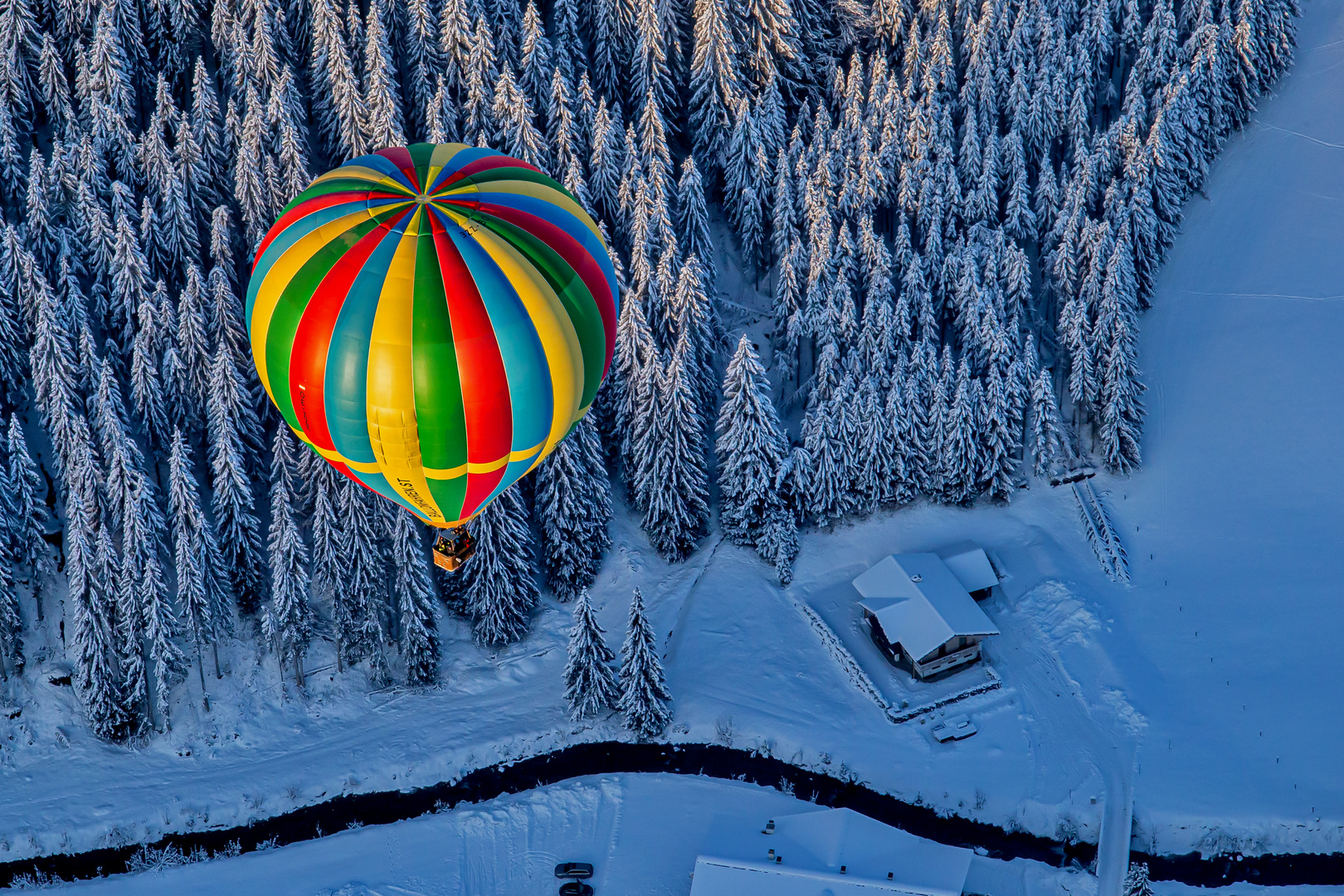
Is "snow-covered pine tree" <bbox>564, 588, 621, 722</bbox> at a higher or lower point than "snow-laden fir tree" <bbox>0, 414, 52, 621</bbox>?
lower

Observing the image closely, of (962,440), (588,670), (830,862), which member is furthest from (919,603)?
(588,670)

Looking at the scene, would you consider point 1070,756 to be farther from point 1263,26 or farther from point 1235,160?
point 1263,26

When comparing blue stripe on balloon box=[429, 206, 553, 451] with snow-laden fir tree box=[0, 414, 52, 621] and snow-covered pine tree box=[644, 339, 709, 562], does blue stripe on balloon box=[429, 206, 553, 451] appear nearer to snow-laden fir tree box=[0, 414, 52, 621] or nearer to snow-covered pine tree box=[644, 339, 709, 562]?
snow-covered pine tree box=[644, 339, 709, 562]

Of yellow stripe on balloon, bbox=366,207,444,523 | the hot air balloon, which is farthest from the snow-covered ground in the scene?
yellow stripe on balloon, bbox=366,207,444,523

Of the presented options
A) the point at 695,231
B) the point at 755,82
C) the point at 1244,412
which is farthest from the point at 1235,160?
the point at 695,231

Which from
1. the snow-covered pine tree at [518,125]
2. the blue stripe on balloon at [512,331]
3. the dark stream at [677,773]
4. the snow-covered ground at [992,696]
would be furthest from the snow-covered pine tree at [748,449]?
the blue stripe on balloon at [512,331]

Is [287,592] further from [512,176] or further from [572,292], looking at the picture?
[512,176]
